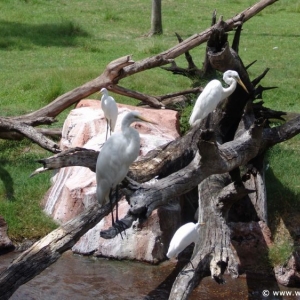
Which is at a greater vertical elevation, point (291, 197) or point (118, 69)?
point (118, 69)

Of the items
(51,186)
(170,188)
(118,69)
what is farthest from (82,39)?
(170,188)

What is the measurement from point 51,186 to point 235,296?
3.19 meters

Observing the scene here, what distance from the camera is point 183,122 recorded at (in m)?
11.1

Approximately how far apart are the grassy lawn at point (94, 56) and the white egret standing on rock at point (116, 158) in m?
2.65

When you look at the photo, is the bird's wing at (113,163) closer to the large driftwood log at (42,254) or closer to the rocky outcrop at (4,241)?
the large driftwood log at (42,254)

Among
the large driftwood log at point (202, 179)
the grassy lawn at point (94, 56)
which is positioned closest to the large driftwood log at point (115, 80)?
the large driftwood log at point (202, 179)

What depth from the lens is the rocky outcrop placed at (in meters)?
8.75

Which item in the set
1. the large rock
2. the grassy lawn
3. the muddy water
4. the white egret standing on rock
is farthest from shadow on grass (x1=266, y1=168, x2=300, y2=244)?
the white egret standing on rock

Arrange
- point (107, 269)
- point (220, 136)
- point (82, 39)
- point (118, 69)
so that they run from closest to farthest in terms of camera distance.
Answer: point (107, 269) → point (220, 136) → point (118, 69) → point (82, 39)

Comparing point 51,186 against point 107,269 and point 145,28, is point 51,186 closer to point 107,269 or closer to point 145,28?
point 107,269

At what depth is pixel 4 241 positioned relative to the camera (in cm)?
877

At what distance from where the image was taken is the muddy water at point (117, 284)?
25.4ft

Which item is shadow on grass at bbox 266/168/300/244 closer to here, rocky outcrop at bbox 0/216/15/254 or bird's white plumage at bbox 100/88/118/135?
bird's white plumage at bbox 100/88/118/135

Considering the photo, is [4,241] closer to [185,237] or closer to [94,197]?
[94,197]
